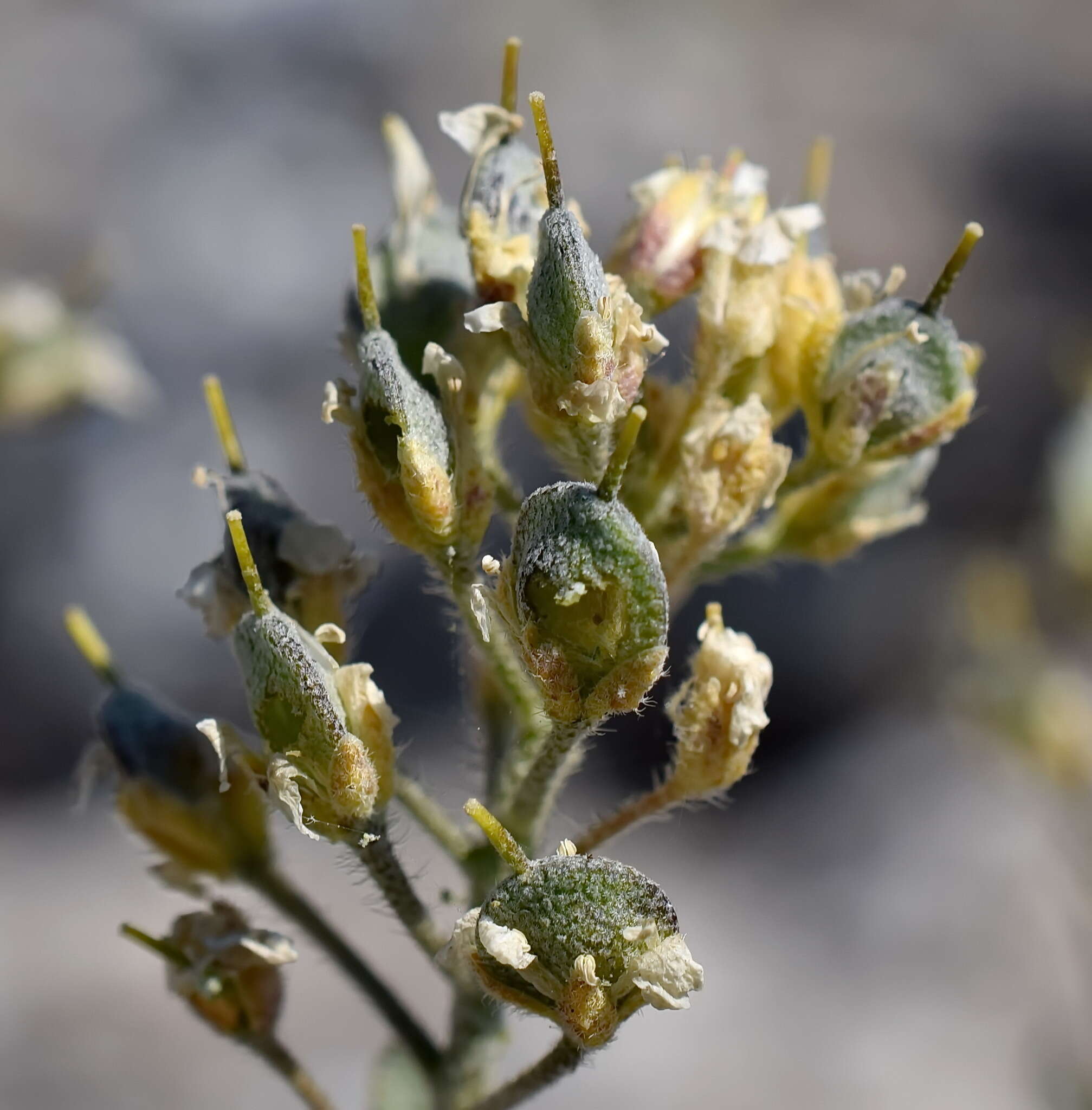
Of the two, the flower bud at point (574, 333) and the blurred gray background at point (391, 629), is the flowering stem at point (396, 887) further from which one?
the blurred gray background at point (391, 629)

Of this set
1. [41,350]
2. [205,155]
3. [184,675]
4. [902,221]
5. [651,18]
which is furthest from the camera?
[651,18]

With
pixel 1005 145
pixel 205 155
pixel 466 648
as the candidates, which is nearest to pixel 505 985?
pixel 466 648

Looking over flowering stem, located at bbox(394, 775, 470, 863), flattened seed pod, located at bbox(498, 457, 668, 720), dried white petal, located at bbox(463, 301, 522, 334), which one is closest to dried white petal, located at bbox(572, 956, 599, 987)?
flattened seed pod, located at bbox(498, 457, 668, 720)

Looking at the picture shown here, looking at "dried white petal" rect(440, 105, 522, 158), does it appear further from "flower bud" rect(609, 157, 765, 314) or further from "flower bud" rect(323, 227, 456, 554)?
"flower bud" rect(323, 227, 456, 554)

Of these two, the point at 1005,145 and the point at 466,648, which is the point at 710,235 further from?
the point at 1005,145

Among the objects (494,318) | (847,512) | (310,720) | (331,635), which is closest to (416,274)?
(494,318)

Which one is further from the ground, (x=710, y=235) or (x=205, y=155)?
(x=710, y=235)
